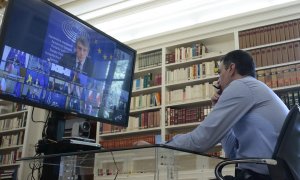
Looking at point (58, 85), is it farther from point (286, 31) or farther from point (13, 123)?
point (13, 123)

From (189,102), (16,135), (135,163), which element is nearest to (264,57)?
(189,102)

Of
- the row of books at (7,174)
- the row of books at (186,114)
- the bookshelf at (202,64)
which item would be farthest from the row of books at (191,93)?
the row of books at (7,174)

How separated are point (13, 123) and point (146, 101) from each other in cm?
262

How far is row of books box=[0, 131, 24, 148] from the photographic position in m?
5.78

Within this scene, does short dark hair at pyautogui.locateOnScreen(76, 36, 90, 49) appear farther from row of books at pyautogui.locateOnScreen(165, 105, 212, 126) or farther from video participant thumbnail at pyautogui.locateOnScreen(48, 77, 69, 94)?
row of books at pyautogui.locateOnScreen(165, 105, 212, 126)

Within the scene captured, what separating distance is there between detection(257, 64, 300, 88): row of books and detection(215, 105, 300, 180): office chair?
7.94ft

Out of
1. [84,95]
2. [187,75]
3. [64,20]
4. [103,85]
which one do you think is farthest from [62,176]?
[187,75]

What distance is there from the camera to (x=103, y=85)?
2.24 metres

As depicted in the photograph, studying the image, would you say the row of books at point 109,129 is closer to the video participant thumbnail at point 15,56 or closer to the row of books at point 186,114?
the row of books at point 186,114

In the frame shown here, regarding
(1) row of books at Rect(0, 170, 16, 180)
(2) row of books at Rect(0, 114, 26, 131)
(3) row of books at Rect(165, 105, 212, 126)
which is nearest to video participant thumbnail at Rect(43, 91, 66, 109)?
(3) row of books at Rect(165, 105, 212, 126)

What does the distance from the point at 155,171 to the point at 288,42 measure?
320cm

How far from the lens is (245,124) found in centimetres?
167

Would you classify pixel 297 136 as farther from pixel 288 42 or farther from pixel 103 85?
pixel 288 42

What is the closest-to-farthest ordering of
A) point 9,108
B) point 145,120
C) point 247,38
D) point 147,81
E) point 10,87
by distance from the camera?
point 10,87
point 247,38
point 145,120
point 147,81
point 9,108
